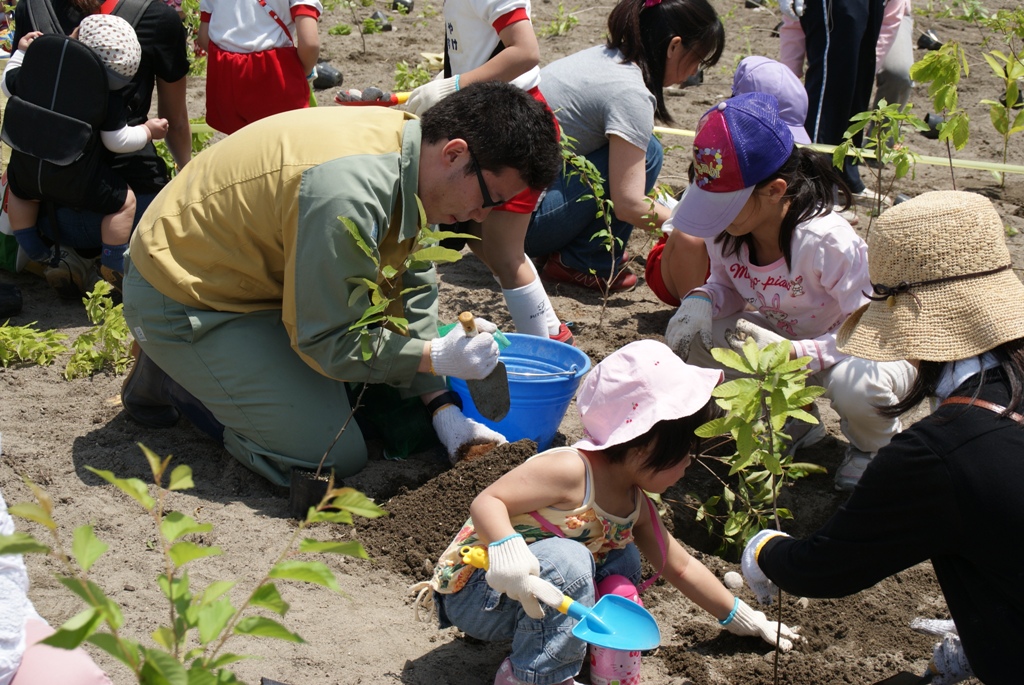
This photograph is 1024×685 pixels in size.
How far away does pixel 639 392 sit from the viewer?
82.7 inches

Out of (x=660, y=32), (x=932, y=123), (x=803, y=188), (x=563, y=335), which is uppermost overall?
(x=660, y=32)

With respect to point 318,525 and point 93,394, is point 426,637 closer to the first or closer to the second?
point 318,525

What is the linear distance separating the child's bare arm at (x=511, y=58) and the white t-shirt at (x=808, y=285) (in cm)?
96

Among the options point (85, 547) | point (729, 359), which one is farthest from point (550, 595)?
point (85, 547)

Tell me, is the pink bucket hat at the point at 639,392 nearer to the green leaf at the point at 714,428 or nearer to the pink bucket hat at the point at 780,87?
the green leaf at the point at 714,428

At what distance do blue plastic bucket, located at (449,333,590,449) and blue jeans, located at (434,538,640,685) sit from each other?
91cm

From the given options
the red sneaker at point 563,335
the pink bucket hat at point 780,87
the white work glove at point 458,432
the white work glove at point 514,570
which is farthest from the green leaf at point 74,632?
the pink bucket hat at point 780,87

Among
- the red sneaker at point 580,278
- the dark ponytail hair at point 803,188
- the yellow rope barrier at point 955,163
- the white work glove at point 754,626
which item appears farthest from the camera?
the yellow rope barrier at point 955,163

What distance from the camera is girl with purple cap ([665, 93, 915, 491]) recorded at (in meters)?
2.95

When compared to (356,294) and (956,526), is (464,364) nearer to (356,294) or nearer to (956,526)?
(356,294)

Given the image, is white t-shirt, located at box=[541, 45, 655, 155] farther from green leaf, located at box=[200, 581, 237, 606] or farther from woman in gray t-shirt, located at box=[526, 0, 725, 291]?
green leaf, located at box=[200, 581, 237, 606]

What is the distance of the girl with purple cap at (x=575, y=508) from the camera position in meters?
2.04

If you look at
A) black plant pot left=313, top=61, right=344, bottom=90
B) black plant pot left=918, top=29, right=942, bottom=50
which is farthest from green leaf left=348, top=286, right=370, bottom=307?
black plant pot left=918, top=29, right=942, bottom=50

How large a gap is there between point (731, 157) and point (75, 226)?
101 inches
